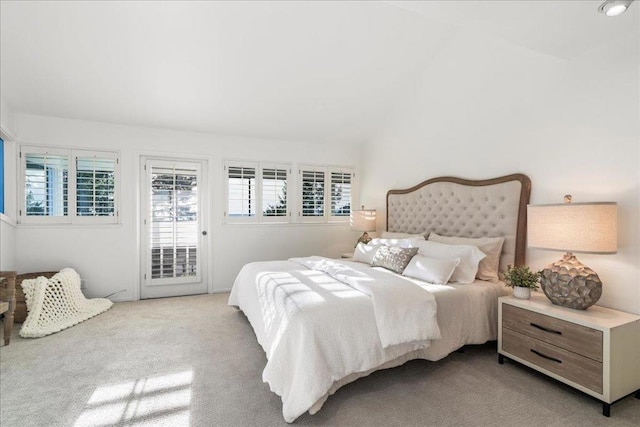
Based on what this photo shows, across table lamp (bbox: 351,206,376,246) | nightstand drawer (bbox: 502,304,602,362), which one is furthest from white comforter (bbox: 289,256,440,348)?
table lamp (bbox: 351,206,376,246)

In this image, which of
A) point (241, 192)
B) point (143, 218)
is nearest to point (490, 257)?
point (241, 192)

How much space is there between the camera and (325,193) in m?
5.44

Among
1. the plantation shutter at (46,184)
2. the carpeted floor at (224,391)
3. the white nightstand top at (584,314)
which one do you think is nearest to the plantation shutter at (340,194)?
the carpeted floor at (224,391)

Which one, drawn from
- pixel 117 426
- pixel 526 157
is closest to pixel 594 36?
pixel 526 157

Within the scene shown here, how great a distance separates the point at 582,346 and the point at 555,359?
215mm

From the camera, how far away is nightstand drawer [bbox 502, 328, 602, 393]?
195 cm

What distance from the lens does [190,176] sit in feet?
15.3

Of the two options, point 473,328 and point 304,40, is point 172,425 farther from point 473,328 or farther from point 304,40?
point 304,40

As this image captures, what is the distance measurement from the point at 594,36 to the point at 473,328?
2328 mm

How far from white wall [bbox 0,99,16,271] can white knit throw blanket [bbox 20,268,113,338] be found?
577 millimetres

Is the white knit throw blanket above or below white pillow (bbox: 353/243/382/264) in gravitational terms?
below

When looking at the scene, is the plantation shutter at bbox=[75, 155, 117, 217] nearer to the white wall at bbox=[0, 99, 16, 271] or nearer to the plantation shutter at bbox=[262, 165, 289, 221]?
the white wall at bbox=[0, 99, 16, 271]

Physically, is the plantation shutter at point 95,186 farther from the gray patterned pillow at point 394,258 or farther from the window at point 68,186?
the gray patterned pillow at point 394,258

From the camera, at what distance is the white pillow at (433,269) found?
2.74 metres
